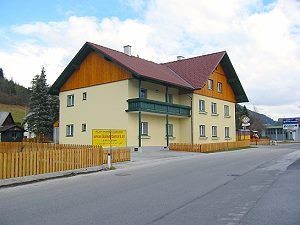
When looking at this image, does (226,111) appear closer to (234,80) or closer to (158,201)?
(234,80)

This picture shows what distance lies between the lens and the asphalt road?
7.47 m

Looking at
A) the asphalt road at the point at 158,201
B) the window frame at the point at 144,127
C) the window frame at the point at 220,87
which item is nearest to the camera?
the asphalt road at the point at 158,201

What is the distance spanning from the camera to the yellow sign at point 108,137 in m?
20.0

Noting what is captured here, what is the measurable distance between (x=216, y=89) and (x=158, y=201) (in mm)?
35284

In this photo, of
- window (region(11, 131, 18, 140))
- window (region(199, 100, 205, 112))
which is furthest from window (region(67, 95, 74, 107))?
window (region(11, 131, 18, 140))

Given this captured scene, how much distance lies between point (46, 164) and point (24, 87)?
111m

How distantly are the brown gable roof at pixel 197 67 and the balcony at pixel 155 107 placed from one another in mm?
3048

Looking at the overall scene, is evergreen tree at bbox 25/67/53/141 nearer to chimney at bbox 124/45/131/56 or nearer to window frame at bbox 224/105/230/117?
chimney at bbox 124/45/131/56

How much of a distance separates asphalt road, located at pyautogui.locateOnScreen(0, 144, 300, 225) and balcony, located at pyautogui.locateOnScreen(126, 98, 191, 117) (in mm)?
17003

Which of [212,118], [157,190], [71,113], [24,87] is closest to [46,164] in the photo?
[157,190]

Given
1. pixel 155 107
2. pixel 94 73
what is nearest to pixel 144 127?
pixel 155 107

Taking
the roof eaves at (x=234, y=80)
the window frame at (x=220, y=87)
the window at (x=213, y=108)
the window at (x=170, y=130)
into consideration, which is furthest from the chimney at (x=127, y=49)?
the window frame at (x=220, y=87)

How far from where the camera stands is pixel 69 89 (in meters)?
38.8

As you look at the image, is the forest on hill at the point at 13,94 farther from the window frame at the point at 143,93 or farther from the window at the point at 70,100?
the window frame at the point at 143,93
